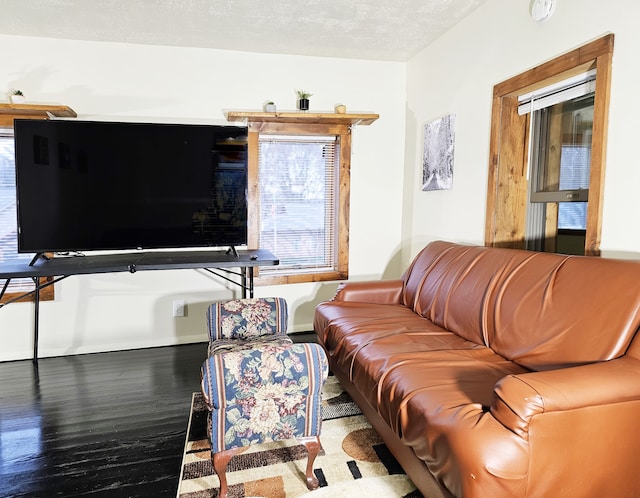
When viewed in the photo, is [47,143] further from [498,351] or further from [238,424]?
[498,351]

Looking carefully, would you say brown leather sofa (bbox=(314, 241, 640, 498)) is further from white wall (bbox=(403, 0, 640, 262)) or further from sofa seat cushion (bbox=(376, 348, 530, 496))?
white wall (bbox=(403, 0, 640, 262))

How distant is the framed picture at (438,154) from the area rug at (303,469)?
195cm

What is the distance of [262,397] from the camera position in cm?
164

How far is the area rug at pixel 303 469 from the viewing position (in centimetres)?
170

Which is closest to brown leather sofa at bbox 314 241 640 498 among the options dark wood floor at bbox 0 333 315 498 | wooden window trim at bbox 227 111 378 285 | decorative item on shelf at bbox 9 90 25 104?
dark wood floor at bbox 0 333 315 498

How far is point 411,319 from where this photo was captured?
252cm

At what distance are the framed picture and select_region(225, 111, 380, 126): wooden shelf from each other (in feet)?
1.58

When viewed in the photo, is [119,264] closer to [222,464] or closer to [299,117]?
[222,464]

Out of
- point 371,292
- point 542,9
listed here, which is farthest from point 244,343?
point 542,9

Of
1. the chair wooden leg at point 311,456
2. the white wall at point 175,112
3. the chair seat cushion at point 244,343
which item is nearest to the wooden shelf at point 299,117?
the white wall at point 175,112

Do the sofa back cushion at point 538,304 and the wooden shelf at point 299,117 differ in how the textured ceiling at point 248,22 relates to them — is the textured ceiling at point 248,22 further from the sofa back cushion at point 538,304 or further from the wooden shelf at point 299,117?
the sofa back cushion at point 538,304

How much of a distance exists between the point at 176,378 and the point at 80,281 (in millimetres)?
1237

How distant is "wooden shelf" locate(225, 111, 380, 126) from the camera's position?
10.8 feet

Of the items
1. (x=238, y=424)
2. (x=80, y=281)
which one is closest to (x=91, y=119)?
(x=80, y=281)
